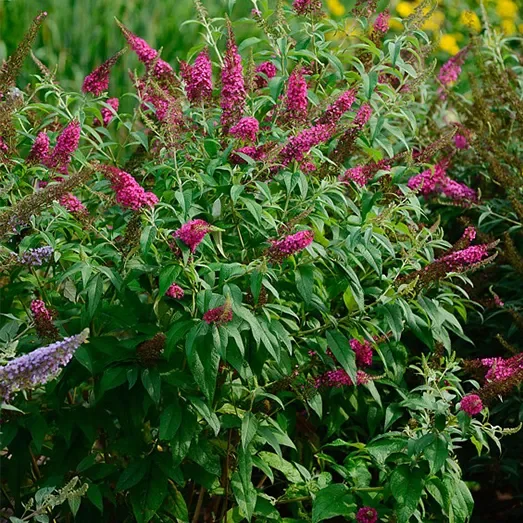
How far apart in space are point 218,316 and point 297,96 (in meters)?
0.76

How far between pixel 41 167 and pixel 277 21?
0.93 meters

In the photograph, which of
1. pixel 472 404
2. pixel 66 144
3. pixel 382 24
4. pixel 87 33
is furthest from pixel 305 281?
pixel 87 33

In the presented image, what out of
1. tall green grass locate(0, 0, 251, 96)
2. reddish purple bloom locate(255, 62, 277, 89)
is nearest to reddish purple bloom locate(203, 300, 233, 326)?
reddish purple bloom locate(255, 62, 277, 89)

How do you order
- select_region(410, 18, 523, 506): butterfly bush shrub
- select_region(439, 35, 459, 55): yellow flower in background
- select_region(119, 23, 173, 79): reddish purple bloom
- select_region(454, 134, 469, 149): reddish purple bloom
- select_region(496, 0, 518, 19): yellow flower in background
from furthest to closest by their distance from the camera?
select_region(496, 0, 518, 19): yellow flower in background < select_region(439, 35, 459, 55): yellow flower in background < select_region(454, 134, 469, 149): reddish purple bloom < select_region(410, 18, 523, 506): butterfly bush shrub < select_region(119, 23, 173, 79): reddish purple bloom

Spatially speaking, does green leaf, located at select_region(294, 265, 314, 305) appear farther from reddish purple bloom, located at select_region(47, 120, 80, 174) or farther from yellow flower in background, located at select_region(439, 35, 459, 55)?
yellow flower in background, located at select_region(439, 35, 459, 55)

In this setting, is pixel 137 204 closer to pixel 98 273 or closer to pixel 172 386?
pixel 98 273

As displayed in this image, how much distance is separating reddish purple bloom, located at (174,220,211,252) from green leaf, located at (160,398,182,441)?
0.56 m

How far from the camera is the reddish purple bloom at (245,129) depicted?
122 inches

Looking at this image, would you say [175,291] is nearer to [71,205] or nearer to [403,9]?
[71,205]

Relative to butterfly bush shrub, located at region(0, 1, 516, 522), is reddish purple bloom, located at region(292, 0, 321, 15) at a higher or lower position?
higher

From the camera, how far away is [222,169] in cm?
321

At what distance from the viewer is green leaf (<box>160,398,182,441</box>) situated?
3.05 m

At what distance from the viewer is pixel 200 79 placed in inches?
127

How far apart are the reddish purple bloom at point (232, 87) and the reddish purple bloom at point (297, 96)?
150 millimetres
